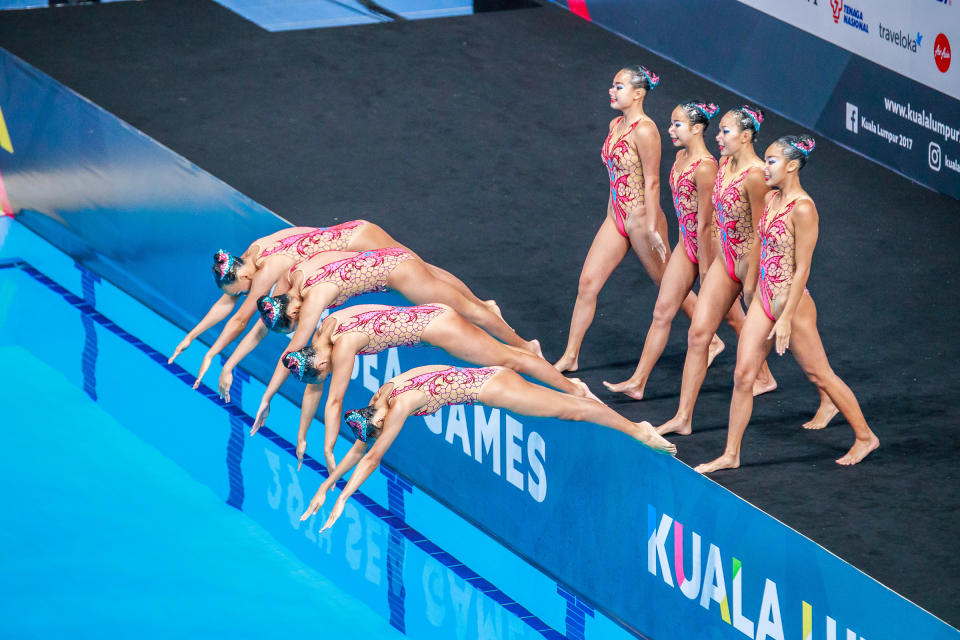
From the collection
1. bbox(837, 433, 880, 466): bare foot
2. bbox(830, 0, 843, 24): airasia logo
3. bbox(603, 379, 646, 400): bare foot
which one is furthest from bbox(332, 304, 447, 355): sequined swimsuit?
bbox(830, 0, 843, 24): airasia logo

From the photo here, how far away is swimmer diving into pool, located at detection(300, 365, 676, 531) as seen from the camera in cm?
674

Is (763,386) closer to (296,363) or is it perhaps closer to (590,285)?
(590,285)

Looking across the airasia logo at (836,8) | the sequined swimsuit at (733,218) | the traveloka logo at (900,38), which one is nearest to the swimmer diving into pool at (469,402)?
the sequined swimsuit at (733,218)

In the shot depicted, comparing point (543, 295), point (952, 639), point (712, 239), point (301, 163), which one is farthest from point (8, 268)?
point (952, 639)

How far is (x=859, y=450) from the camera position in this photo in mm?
6996

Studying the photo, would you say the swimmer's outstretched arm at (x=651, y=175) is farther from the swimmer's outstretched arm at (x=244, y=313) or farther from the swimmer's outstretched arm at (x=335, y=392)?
the swimmer's outstretched arm at (x=244, y=313)

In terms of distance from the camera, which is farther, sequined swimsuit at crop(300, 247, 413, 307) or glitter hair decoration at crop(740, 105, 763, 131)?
sequined swimsuit at crop(300, 247, 413, 307)

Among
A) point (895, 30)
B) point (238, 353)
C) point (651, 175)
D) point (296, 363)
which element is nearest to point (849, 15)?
point (895, 30)

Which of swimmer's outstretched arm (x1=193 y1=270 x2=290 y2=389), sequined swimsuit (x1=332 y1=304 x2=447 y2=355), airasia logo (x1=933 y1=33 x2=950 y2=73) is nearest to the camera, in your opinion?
sequined swimsuit (x1=332 y1=304 x2=447 y2=355)

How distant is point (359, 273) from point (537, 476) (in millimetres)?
1284

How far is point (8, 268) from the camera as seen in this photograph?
38.1 ft

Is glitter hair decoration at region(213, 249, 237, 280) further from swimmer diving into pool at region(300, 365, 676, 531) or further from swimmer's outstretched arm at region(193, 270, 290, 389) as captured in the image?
swimmer diving into pool at region(300, 365, 676, 531)

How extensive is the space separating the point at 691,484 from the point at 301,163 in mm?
4926

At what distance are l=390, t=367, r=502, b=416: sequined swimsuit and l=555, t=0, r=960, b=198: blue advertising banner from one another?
3.97 metres
